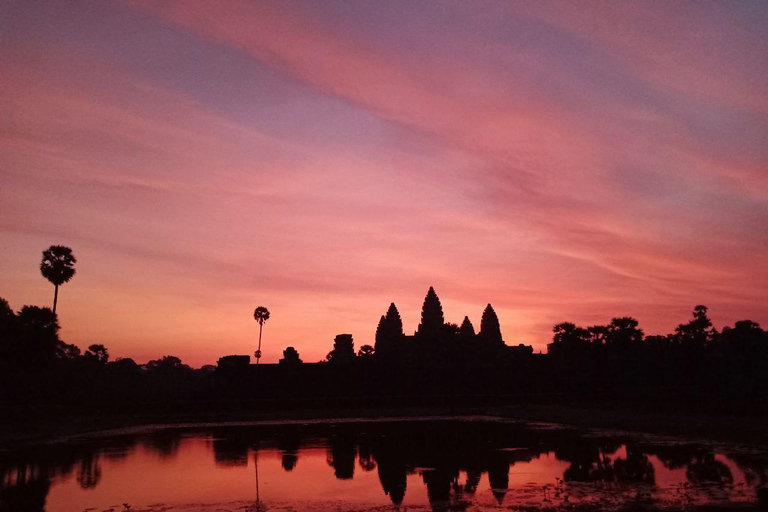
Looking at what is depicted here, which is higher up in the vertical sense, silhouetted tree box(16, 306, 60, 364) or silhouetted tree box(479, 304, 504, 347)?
silhouetted tree box(479, 304, 504, 347)

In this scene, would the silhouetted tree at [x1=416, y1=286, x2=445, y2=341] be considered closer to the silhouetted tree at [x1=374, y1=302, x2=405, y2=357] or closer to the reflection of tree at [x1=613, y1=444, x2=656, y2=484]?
the silhouetted tree at [x1=374, y1=302, x2=405, y2=357]

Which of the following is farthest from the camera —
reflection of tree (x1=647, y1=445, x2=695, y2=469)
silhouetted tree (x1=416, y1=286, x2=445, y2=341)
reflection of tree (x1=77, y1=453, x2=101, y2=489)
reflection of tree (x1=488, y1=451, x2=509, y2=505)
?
silhouetted tree (x1=416, y1=286, x2=445, y2=341)

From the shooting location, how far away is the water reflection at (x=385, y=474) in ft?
66.2

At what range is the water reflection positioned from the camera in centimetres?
2017

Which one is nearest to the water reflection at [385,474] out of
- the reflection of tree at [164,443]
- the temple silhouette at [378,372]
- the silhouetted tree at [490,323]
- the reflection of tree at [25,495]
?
the reflection of tree at [25,495]

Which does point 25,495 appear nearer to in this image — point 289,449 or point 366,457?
point 366,457

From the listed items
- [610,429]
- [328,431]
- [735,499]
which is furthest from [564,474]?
[328,431]

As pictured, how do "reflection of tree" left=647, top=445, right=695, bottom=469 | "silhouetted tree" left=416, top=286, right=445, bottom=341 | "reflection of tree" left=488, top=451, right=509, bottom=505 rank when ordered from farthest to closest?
1. "silhouetted tree" left=416, top=286, right=445, bottom=341
2. "reflection of tree" left=647, top=445, right=695, bottom=469
3. "reflection of tree" left=488, top=451, right=509, bottom=505

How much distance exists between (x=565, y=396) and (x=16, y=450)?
56.8 meters

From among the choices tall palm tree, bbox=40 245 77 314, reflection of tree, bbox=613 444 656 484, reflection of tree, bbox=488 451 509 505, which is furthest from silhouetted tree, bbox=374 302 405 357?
reflection of tree, bbox=613 444 656 484

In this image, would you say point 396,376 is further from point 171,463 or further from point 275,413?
point 171,463

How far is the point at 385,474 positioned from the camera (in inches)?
1024

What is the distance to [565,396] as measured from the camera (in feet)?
246

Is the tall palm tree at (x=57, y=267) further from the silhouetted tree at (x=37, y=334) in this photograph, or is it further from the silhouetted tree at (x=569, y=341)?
the silhouetted tree at (x=569, y=341)
